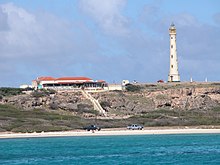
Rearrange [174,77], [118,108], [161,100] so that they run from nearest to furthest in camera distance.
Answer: [118,108] → [161,100] → [174,77]

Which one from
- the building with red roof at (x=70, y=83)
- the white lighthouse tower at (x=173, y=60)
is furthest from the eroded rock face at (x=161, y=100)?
the white lighthouse tower at (x=173, y=60)

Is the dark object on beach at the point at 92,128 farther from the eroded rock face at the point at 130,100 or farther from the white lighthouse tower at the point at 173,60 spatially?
the white lighthouse tower at the point at 173,60

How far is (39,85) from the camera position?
12762 cm

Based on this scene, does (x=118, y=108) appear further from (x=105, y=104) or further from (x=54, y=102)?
(x=54, y=102)

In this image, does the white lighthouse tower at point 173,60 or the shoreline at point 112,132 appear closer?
the shoreline at point 112,132

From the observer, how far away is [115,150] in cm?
7231

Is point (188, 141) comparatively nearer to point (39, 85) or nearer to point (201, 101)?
point (201, 101)

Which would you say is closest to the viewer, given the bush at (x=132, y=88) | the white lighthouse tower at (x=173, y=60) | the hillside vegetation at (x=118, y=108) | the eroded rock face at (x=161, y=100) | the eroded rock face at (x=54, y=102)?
the hillside vegetation at (x=118, y=108)

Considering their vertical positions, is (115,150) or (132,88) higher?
(132,88)

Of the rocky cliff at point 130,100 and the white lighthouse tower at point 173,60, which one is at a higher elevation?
the white lighthouse tower at point 173,60

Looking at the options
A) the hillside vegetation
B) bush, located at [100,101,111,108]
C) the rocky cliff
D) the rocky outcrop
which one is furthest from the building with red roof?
bush, located at [100,101,111,108]

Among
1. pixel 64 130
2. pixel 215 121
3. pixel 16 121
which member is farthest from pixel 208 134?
pixel 16 121

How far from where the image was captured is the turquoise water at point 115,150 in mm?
61625

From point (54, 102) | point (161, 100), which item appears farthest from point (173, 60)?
point (54, 102)
